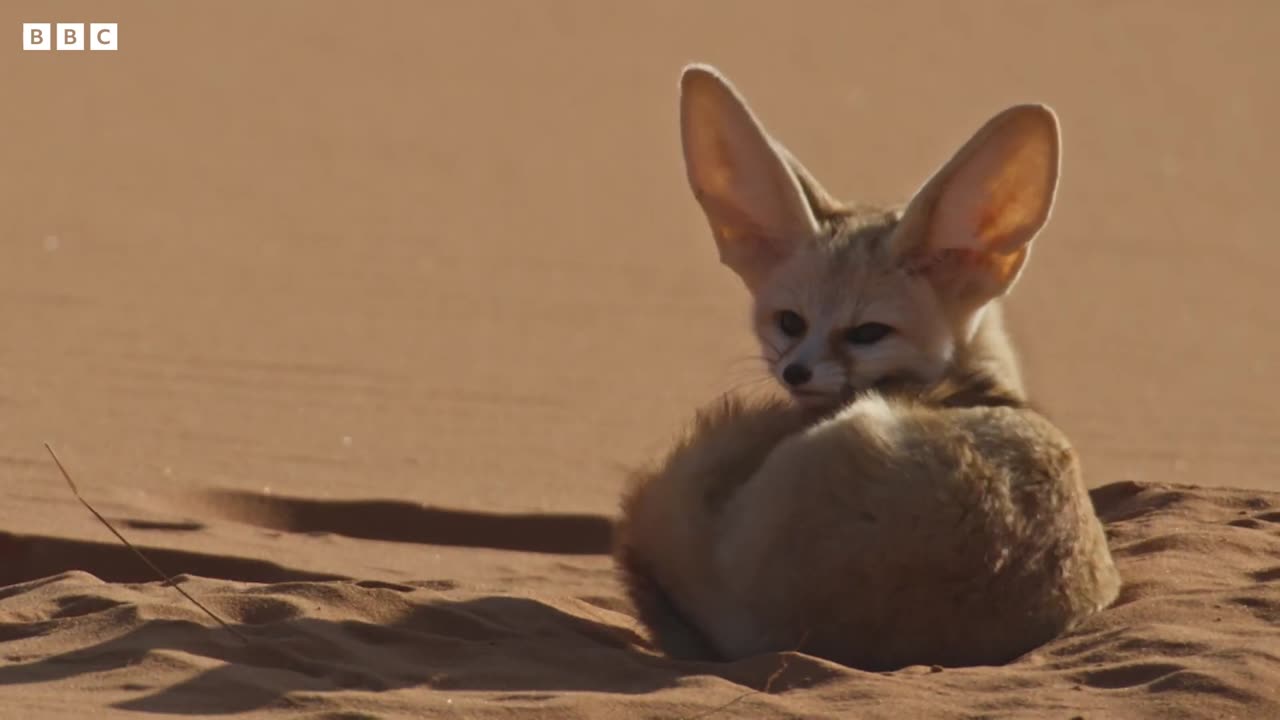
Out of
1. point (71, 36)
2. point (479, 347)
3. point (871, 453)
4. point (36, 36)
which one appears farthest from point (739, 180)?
point (71, 36)

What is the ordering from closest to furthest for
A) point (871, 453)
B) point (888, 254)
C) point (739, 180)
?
1. point (871, 453)
2. point (888, 254)
3. point (739, 180)

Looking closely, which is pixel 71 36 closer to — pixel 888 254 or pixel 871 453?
pixel 888 254

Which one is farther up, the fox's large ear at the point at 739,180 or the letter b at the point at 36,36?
A: the letter b at the point at 36,36

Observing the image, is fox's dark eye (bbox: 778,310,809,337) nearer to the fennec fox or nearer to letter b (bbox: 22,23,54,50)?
the fennec fox

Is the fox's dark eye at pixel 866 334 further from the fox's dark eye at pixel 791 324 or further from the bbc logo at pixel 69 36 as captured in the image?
the bbc logo at pixel 69 36

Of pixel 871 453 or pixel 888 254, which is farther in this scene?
pixel 888 254

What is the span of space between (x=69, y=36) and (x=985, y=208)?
18585mm

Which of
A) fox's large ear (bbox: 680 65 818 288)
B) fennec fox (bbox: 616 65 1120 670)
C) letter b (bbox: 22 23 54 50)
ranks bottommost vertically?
fennec fox (bbox: 616 65 1120 670)

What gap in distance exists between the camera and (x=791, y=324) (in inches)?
189

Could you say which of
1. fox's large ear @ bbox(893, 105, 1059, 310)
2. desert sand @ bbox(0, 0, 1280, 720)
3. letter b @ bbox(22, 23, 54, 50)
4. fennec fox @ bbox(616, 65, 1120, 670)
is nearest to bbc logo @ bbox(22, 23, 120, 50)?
letter b @ bbox(22, 23, 54, 50)

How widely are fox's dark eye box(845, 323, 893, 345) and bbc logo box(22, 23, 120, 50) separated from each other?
17437mm

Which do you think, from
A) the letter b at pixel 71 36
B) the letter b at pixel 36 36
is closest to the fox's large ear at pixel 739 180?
the letter b at pixel 36 36

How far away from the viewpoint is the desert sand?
421 centimetres

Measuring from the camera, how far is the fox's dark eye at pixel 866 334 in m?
4.62
